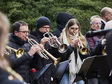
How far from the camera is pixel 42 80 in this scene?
5598 millimetres

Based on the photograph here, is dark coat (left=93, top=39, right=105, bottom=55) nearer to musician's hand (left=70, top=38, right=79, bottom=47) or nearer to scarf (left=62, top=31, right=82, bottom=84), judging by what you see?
musician's hand (left=70, top=38, right=79, bottom=47)

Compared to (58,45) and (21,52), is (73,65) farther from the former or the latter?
(21,52)

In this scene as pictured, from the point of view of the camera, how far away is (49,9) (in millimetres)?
13383

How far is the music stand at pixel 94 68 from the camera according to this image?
14.7 feet

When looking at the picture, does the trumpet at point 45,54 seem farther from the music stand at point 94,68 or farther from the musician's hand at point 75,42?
the music stand at point 94,68

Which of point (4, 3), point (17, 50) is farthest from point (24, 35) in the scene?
point (4, 3)

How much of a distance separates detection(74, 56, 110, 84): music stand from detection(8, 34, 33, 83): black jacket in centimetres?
100

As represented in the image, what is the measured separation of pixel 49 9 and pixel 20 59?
341 inches

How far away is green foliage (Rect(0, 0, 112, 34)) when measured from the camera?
12.6 m

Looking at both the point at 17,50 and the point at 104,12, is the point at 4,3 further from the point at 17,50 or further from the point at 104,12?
the point at 17,50

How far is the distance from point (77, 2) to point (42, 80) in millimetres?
8535

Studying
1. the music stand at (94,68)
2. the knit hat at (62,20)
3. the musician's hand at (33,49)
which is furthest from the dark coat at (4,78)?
the knit hat at (62,20)

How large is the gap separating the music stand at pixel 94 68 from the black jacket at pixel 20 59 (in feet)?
3.29

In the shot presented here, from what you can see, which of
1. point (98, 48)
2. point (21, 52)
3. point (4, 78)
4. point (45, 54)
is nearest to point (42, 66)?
point (45, 54)
